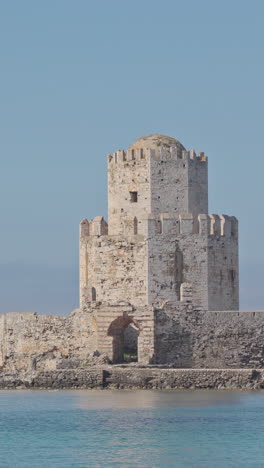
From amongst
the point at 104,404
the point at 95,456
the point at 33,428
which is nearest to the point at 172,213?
the point at 104,404

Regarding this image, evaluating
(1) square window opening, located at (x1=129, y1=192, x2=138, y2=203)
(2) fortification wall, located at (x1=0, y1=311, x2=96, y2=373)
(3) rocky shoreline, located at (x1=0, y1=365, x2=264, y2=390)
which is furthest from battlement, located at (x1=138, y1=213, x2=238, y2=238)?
(3) rocky shoreline, located at (x1=0, y1=365, x2=264, y2=390)

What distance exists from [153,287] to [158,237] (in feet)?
5.84

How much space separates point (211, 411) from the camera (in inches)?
1527

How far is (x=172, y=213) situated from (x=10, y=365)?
26.3 feet

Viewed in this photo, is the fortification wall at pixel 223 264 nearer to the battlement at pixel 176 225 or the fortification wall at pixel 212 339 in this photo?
the battlement at pixel 176 225

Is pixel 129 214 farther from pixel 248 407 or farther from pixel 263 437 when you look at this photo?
pixel 263 437

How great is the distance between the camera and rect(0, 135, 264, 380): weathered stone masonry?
45562 mm

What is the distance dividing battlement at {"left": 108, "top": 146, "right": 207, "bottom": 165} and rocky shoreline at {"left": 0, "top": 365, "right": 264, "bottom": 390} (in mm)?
8701

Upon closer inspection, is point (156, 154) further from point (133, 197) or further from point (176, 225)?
point (176, 225)

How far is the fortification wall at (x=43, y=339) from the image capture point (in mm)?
46250

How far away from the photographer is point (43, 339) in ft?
155

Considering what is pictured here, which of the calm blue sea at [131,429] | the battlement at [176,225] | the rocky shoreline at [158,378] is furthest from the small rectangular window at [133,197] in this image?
the calm blue sea at [131,429]

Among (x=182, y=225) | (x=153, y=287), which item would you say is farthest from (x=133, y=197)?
(x=153, y=287)

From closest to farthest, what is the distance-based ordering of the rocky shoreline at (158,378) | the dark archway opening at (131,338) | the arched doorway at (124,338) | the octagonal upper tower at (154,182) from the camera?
the rocky shoreline at (158,378), the arched doorway at (124,338), the dark archway opening at (131,338), the octagonal upper tower at (154,182)
